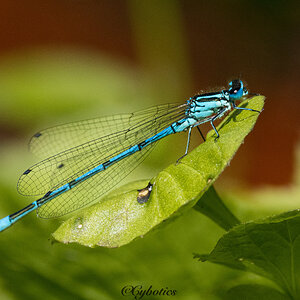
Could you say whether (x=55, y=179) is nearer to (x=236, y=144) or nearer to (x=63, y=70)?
(x=63, y=70)

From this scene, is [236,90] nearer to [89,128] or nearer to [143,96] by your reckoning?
[89,128]

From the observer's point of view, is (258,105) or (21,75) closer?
(258,105)

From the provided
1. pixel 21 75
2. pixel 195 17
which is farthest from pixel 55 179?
pixel 195 17

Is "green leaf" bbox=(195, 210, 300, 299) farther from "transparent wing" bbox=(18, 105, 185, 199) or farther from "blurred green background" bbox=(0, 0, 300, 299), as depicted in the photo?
"transparent wing" bbox=(18, 105, 185, 199)

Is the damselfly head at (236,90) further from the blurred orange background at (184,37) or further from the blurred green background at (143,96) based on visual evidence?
the blurred orange background at (184,37)

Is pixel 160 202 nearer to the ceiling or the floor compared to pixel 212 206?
nearer to the ceiling

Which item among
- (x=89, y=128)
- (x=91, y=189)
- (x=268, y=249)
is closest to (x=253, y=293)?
(x=268, y=249)

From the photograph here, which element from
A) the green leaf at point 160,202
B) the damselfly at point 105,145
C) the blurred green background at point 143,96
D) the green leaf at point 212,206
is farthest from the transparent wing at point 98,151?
the green leaf at point 160,202
